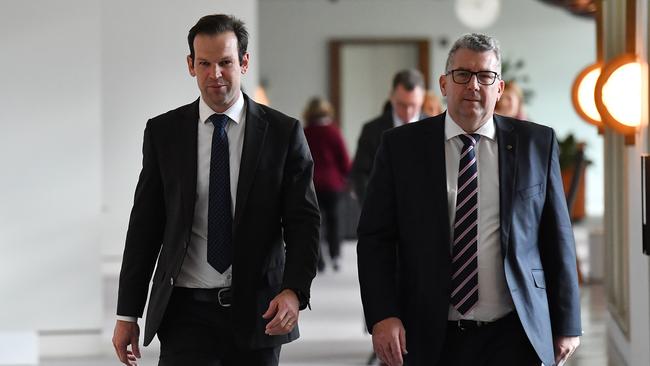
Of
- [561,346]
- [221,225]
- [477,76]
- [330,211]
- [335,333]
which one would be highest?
[477,76]

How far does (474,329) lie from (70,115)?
15.7ft

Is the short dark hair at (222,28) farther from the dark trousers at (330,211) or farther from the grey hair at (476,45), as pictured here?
the dark trousers at (330,211)

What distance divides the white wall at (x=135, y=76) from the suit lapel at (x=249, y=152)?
502cm

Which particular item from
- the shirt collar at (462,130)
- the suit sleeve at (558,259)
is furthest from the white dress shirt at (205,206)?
the suit sleeve at (558,259)

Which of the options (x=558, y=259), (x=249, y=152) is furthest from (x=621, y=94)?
(x=249, y=152)

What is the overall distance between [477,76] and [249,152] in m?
0.70

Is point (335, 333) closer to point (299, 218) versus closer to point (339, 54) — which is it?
point (299, 218)

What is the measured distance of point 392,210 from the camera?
3.53 m

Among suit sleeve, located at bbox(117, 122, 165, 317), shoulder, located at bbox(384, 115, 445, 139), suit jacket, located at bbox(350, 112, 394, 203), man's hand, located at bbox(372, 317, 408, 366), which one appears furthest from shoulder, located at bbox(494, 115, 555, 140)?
suit jacket, located at bbox(350, 112, 394, 203)

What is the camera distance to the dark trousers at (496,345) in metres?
3.42

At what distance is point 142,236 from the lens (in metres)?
3.70

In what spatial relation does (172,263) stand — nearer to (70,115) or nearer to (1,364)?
(1,364)

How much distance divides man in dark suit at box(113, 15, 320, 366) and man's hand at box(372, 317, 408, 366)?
257 millimetres

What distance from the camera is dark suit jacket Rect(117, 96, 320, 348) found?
3.56 metres
